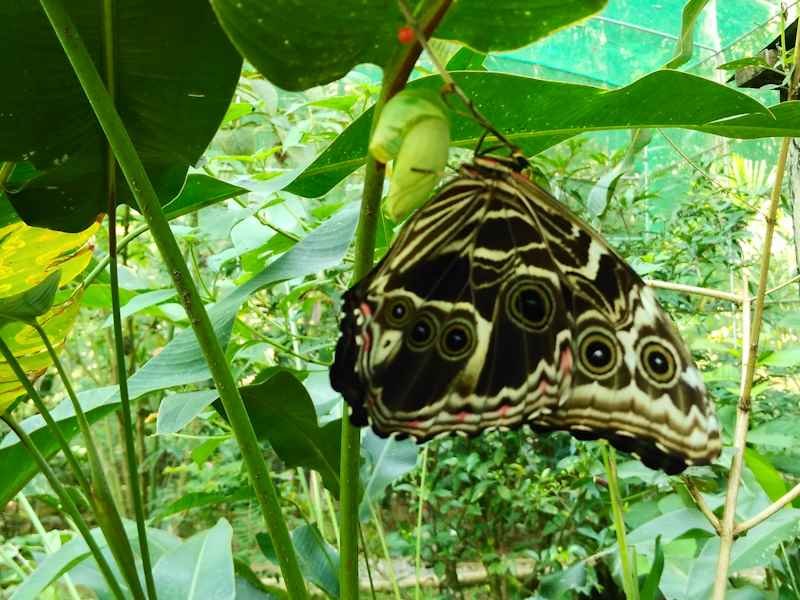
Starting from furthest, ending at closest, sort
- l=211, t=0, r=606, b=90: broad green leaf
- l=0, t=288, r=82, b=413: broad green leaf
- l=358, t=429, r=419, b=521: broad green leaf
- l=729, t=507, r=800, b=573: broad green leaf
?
l=729, t=507, r=800, b=573: broad green leaf → l=358, t=429, r=419, b=521: broad green leaf → l=0, t=288, r=82, b=413: broad green leaf → l=211, t=0, r=606, b=90: broad green leaf

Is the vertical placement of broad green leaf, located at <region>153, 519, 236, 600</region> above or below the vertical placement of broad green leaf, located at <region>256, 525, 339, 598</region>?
above

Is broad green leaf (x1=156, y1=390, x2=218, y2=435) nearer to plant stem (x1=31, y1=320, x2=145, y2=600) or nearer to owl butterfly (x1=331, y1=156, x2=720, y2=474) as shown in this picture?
plant stem (x1=31, y1=320, x2=145, y2=600)

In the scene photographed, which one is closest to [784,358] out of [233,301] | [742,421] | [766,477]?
[766,477]

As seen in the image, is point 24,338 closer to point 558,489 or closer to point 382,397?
point 382,397

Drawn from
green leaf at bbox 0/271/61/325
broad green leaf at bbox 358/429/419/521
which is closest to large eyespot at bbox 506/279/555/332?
green leaf at bbox 0/271/61/325

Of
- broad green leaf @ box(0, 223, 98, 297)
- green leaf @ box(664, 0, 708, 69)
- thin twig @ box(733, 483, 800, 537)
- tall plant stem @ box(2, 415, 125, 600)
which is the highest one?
green leaf @ box(664, 0, 708, 69)

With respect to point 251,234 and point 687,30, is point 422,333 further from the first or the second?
point 251,234
